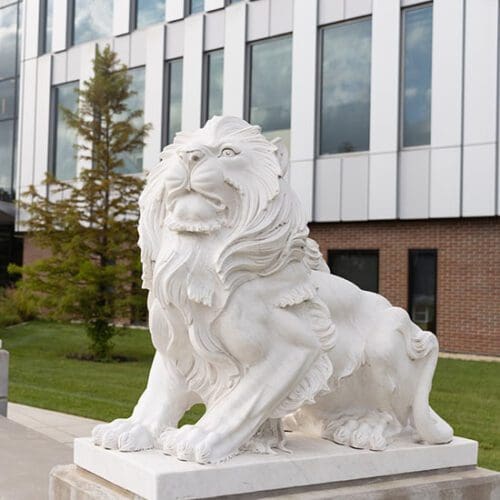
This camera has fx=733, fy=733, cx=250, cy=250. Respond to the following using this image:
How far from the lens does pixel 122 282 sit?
1445 cm

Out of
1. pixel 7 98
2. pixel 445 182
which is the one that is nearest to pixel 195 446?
pixel 445 182

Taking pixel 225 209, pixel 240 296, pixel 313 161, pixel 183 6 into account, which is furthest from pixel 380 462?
pixel 183 6

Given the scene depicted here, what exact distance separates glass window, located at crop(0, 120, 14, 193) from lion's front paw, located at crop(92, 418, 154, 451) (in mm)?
Answer: 23374

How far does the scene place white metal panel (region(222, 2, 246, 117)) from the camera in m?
18.0

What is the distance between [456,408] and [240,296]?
679 centimetres

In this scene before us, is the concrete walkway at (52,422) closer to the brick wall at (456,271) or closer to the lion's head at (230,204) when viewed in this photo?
the lion's head at (230,204)

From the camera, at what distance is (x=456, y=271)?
15.4 meters

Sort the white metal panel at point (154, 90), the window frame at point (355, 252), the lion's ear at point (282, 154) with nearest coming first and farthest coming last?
the lion's ear at point (282, 154)
the window frame at point (355, 252)
the white metal panel at point (154, 90)

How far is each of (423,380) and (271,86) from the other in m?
14.9

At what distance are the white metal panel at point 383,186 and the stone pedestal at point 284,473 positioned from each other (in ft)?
41.0

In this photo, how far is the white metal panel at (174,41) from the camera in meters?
19.5

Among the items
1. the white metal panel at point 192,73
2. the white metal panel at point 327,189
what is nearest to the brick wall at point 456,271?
the white metal panel at point 327,189

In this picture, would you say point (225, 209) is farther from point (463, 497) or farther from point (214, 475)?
point (463, 497)

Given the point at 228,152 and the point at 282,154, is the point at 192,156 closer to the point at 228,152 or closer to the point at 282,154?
the point at 228,152
